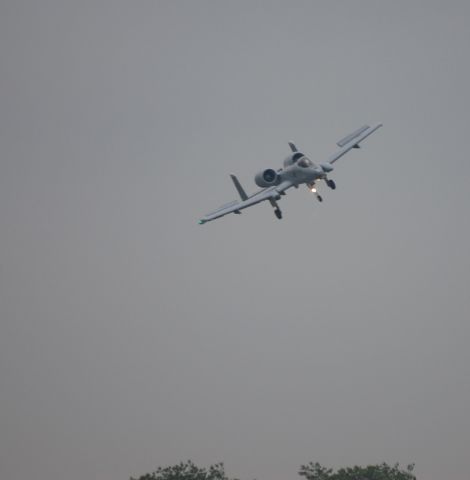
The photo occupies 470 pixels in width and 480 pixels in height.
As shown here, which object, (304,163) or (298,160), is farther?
(298,160)

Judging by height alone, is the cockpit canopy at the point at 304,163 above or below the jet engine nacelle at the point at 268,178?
below

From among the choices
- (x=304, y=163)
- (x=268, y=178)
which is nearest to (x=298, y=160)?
(x=304, y=163)

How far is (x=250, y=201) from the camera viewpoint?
5965 inches

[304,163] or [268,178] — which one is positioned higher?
[268,178]

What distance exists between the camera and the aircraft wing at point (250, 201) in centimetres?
15075

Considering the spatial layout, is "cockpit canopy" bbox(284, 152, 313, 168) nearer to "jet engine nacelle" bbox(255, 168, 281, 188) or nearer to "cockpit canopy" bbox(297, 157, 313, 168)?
"cockpit canopy" bbox(297, 157, 313, 168)

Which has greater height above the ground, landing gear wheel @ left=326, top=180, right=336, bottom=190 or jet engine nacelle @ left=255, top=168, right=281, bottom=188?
jet engine nacelle @ left=255, top=168, right=281, bottom=188

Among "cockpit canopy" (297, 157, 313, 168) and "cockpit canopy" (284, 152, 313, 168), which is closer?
"cockpit canopy" (297, 157, 313, 168)

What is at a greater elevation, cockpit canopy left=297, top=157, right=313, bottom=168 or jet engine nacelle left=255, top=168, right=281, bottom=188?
jet engine nacelle left=255, top=168, right=281, bottom=188

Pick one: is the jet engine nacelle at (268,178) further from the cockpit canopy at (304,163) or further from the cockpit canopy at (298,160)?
the cockpit canopy at (304,163)

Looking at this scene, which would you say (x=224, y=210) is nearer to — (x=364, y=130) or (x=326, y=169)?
(x=326, y=169)

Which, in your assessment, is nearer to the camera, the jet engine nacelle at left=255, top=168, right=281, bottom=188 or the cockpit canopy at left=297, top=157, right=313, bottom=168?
the cockpit canopy at left=297, top=157, right=313, bottom=168

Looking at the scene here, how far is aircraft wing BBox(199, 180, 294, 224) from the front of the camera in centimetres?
15075

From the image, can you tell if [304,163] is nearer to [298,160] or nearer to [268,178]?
[298,160]
